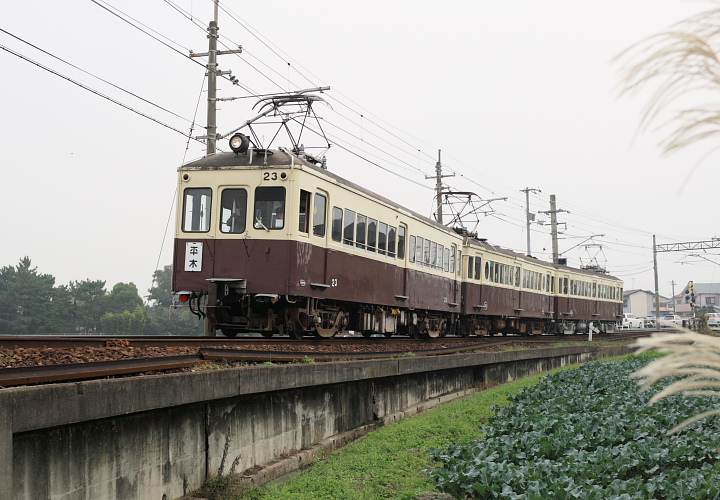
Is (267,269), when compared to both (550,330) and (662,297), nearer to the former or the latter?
(550,330)

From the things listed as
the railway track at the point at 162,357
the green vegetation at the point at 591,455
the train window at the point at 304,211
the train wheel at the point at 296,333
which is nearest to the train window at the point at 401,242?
the railway track at the point at 162,357

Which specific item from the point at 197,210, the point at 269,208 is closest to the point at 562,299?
the point at 269,208

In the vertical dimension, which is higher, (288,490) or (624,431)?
(624,431)

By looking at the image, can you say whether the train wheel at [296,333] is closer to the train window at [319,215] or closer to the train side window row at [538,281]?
the train window at [319,215]

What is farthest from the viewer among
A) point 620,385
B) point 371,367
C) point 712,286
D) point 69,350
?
point 712,286

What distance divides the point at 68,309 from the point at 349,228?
99.7 feet

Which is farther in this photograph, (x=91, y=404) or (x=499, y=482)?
(x=499, y=482)

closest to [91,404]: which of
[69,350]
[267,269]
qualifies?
[69,350]

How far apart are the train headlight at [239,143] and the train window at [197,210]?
86 centimetres

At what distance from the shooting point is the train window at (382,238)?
16266mm

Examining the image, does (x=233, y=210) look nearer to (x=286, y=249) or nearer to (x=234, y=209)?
(x=234, y=209)

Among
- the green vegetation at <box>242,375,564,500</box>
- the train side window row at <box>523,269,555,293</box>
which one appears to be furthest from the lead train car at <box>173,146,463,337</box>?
the train side window row at <box>523,269,555,293</box>

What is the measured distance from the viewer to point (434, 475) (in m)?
6.81

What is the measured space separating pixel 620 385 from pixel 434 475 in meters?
6.66
